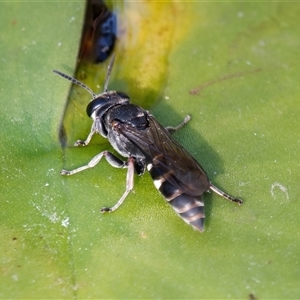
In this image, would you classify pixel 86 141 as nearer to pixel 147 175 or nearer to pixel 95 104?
pixel 95 104

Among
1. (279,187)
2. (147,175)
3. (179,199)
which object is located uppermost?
(279,187)

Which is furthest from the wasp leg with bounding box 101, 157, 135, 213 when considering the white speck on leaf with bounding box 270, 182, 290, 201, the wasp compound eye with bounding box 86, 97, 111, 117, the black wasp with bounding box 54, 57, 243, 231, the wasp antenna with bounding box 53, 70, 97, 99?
the white speck on leaf with bounding box 270, 182, 290, 201

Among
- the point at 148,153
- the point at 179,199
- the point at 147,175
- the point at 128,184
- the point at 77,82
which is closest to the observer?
the point at 179,199

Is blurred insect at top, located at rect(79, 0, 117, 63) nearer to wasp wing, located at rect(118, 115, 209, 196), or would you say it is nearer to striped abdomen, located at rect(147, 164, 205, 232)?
wasp wing, located at rect(118, 115, 209, 196)

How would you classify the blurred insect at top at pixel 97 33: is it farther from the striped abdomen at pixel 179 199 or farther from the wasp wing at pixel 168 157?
the striped abdomen at pixel 179 199

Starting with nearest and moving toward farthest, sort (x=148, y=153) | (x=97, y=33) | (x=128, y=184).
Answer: (x=128, y=184)
(x=148, y=153)
(x=97, y=33)

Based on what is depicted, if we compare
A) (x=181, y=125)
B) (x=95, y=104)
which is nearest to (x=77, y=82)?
(x=95, y=104)

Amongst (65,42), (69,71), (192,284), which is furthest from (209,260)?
(65,42)

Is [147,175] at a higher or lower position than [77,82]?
lower
